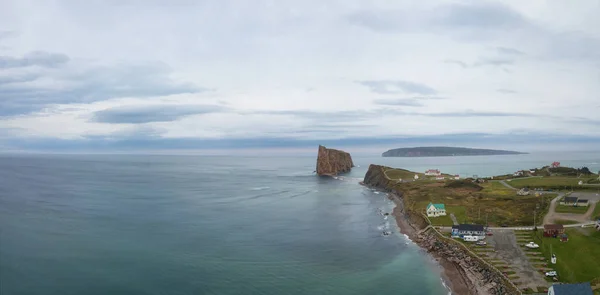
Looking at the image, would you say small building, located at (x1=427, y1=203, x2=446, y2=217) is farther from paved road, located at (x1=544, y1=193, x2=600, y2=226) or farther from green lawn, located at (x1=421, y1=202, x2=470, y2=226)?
paved road, located at (x1=544, y1=193, x2=600, y2=226)

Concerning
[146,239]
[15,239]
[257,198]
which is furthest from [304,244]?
[257,198]

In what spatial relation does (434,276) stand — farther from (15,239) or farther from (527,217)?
(15,239)

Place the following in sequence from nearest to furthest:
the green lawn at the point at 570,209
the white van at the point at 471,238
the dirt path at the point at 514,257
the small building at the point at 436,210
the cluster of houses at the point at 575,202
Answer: the dirt path at the point at 514,257 < the white van at the point at 471,238 < the green lawn at the point at 570,209 < the cluster of houses at the point at 575,202 < the small building at the point at 436,210

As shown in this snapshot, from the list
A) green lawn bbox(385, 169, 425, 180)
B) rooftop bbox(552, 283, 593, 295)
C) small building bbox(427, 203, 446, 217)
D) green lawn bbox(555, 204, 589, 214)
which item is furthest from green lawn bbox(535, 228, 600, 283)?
green lawn bbox(385, 169, 425, 180)

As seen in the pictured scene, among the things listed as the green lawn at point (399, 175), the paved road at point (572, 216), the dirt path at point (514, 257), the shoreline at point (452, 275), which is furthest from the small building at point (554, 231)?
the green lawn at point (399, 175)

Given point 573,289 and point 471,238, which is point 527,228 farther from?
point 573,289

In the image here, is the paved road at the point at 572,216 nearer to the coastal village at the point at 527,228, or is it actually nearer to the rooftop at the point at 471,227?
the coastal village at the point at 527,228
